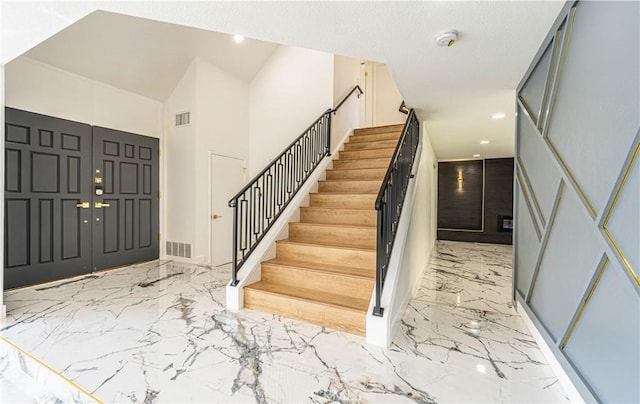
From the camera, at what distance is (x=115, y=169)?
4293mm

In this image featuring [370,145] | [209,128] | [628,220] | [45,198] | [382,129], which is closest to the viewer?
[628,220]

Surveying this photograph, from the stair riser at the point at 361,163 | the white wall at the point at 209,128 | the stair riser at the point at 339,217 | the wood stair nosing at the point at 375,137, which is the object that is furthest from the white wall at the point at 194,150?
the wood stair nosing at the point at 375,137

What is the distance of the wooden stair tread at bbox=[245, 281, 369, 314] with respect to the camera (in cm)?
243

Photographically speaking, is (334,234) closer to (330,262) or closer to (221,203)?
(330,262)

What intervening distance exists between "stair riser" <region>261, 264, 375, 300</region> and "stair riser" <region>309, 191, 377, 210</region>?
116 cm

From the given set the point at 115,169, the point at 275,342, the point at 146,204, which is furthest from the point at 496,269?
the point at 115,169

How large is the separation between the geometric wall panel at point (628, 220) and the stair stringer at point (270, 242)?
2.68 metres

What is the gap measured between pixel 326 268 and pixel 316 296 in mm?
327

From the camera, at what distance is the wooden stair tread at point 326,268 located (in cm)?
271

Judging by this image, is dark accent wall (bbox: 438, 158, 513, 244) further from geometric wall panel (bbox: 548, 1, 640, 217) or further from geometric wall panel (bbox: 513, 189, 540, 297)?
geometric wall panel (bbox: 548, 1, 640, 217)

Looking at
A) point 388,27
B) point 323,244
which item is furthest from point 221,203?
point 388,27

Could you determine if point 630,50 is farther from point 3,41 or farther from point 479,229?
point 479,229

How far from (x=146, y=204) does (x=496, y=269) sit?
5965mm

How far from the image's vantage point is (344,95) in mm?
5719
